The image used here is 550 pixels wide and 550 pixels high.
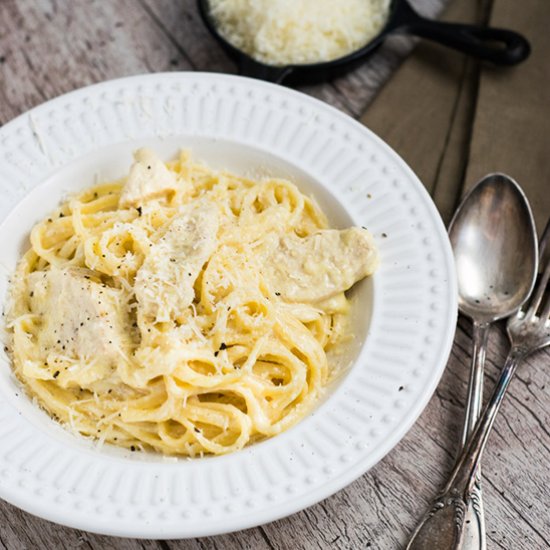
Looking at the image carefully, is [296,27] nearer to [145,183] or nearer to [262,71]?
[262,71]

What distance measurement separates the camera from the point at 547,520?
3076mm

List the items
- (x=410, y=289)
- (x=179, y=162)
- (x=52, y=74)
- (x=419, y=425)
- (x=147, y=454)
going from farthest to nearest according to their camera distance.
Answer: (x=52, y=74), (x=179, y=162), (x=419, y=425), (x=410, y=289), (x=147, y=454)

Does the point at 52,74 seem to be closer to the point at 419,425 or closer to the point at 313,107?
the point at 313,107

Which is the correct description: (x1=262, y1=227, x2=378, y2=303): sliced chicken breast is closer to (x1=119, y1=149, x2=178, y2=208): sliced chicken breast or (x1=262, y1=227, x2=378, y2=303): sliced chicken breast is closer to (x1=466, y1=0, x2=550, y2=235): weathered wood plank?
(x1=119, y1=149, x2=178, y2=208): sliced chicken breast

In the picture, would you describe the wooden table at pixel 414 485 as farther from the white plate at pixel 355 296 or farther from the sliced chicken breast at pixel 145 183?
the sliced chicken breast at pixel 145 183

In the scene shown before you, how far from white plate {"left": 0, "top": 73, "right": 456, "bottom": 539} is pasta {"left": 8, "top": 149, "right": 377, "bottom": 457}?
0.11 metres

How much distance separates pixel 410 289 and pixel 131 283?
1.11 metres

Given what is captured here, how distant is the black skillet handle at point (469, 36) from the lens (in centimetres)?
430

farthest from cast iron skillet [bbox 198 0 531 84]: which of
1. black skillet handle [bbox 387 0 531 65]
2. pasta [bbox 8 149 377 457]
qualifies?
pasta [bbox 8 149 377 457]

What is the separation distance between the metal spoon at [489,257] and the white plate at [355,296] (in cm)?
42

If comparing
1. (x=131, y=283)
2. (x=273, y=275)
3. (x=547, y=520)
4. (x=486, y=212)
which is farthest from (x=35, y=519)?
(x=486, y=212)

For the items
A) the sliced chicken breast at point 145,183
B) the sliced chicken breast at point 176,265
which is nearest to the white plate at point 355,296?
the sliced chicken breast at point 145,183

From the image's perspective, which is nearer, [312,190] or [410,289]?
[410,289]

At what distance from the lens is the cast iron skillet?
4.25m
